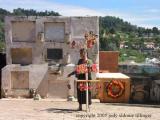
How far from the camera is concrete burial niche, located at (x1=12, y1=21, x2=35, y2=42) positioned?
20.3 meters

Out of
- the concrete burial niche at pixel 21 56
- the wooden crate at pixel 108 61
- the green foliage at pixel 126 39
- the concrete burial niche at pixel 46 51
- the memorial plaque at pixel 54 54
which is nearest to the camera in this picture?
the concrete burial niche at pixel 46 51

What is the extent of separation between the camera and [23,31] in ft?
66.8

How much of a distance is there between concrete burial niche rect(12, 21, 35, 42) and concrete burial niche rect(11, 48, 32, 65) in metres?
0.39

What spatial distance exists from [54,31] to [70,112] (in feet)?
22.1

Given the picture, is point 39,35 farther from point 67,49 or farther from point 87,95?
point 87,95

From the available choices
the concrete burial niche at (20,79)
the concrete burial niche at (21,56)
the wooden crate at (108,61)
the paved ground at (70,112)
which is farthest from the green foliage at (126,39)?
the paved ground at (70,112)

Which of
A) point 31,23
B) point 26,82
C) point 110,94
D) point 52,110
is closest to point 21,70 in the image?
point 26,82

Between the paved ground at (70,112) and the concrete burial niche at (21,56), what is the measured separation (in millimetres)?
3966

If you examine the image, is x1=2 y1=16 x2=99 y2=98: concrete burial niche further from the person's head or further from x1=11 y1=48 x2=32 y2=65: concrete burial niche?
the person's head

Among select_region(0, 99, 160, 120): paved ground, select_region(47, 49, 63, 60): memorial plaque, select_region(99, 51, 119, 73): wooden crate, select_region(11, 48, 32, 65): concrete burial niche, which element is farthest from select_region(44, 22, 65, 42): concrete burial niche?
select_region(0, 99, 160, 120): paved ground

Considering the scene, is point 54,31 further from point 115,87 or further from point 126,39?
point 126,39

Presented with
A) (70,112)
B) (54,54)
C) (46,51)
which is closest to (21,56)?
(46,51)

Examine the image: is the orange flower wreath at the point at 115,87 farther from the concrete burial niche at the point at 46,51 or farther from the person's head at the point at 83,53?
the person's head at the point at 83,53

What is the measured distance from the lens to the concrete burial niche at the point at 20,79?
795 inches
